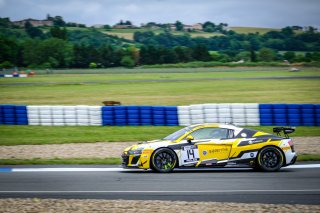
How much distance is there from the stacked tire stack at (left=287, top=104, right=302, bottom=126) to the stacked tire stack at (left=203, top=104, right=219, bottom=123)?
302 centimetres

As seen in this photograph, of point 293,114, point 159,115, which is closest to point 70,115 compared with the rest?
point 159,115

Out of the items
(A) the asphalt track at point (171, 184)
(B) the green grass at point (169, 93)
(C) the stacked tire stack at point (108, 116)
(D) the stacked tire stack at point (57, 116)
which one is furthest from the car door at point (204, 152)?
(B) the green grass at point (169, 93)

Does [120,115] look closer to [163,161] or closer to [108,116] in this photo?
[108,116]

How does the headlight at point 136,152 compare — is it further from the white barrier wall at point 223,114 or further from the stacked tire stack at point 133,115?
the stacked tire stack at point 133,115

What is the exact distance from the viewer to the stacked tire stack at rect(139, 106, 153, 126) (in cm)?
2236

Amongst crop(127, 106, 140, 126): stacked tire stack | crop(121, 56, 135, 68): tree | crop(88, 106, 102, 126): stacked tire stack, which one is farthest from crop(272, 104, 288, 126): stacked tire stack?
crop(121, 56, 135, 68): tree

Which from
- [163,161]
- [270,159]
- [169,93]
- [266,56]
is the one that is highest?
[266,56]

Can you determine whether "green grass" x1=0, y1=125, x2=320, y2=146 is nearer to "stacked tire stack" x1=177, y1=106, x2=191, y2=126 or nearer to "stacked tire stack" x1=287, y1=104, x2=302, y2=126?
"stacked tire stack" x1=287, y1=104, x2=302, y2=126

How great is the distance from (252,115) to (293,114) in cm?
170

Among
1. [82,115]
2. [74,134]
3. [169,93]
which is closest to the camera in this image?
[74,134]

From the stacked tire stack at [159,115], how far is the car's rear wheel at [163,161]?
9.99 meters

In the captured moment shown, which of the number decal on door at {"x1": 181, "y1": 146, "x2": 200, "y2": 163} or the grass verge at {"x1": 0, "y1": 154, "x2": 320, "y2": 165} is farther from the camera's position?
the grass verge at {"x1": 0, "y1": 154, "x2": 320, "y2": 165}

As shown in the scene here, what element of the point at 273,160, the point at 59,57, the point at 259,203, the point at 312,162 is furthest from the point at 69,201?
the point at 59,57

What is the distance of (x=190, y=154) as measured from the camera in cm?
1224
